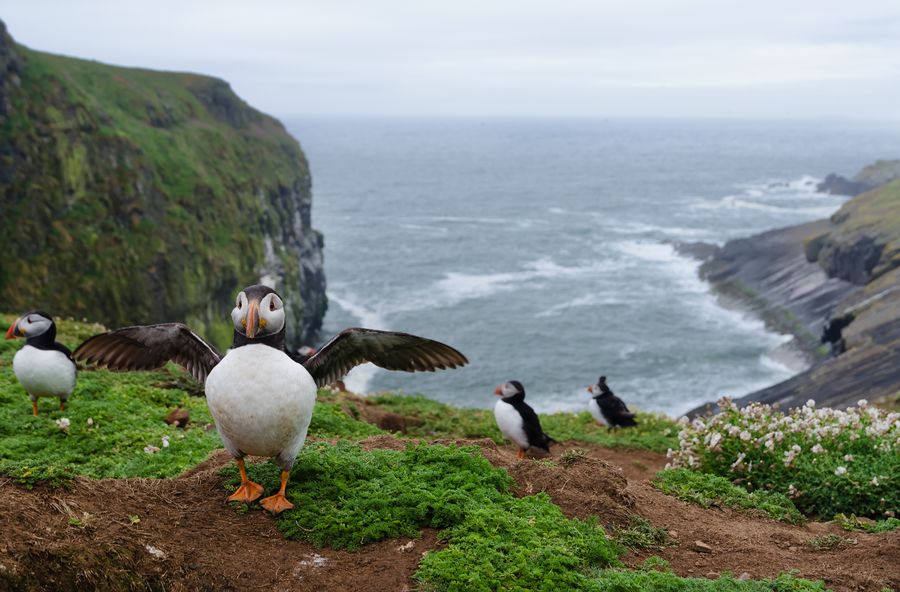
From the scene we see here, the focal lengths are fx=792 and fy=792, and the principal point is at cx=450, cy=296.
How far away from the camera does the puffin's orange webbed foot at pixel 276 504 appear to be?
684cm

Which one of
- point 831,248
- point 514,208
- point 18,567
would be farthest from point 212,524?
point 514,208

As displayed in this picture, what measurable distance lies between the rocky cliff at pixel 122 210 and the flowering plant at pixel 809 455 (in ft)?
120

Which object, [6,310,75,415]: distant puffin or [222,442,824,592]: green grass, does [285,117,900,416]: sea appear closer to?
[6,310,75,415]: distant puffin

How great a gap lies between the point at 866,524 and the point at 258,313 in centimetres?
703

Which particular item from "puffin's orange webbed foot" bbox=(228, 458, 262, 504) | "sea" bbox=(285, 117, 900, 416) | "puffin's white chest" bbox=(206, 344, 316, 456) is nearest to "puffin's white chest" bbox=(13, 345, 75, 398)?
Answer: "puffin's orange webbed foot" bbox=(228, 458, 262, 504)

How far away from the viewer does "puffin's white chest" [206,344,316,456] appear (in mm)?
6340

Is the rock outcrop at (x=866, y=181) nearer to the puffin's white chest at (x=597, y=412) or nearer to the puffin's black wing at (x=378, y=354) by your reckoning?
the puffin's white chest at (x=597, y=412)

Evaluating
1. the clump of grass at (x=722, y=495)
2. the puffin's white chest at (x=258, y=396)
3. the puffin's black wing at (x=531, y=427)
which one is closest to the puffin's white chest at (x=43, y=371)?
the puffin's white chest at (x=258, y=396)

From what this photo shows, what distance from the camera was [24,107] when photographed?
4309 cm

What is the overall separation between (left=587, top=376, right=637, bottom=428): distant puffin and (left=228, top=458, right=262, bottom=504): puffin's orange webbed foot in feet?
33.9

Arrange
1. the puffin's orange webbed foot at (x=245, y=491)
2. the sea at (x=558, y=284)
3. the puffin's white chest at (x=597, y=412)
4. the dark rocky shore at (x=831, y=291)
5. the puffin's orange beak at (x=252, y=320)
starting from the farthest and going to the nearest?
the sea at (x=558, y=284), the dark rocky shore at (x=831, y=291), the puffin's white chest at (x=597, y=412), the puffin's orange webbed foot at (x=245, y=491), the puffin's orange beak at (x=252, y=320)

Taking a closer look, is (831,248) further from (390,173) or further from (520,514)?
(390,173)

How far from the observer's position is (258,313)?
6.26m

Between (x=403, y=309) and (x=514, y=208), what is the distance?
60194 mm
